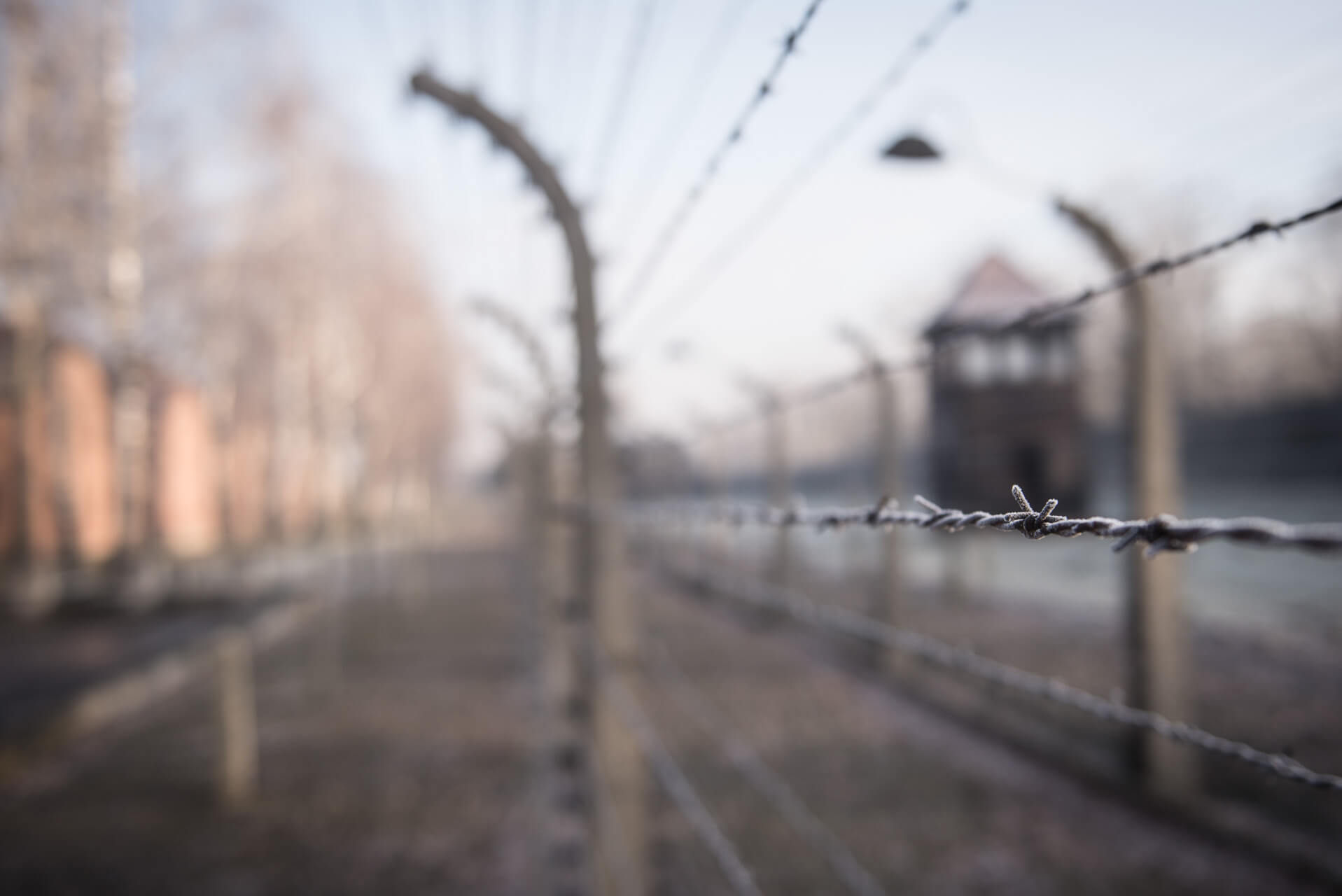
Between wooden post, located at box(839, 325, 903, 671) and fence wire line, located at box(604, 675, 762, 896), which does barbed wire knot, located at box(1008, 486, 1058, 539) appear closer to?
fence wire line, located at box(604, 675, 762, 896)

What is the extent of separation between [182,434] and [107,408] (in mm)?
3869

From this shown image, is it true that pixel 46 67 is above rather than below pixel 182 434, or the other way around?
above

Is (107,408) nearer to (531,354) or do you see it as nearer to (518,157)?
(531,354)

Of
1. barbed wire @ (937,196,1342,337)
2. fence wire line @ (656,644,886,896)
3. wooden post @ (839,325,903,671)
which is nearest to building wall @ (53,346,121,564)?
fence wire line @ (656,644,886,896)

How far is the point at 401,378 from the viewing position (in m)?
27.2

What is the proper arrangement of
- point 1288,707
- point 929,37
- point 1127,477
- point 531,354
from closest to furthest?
1. point 929,37
2. point 1127,477
3. point 1288,707
4. point 531,354

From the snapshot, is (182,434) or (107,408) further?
(182,434)

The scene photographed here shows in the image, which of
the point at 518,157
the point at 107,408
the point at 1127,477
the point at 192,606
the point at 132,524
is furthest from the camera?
the point at 107,408

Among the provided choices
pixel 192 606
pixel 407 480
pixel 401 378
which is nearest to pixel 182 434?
pixel 401 378

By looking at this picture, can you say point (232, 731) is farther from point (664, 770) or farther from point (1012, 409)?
point (1012, 409)

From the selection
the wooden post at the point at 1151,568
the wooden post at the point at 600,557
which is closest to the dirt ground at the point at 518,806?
the wooden post at the point at 1151,568

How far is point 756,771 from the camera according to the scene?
185 inches

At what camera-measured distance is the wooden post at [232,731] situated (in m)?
5.05

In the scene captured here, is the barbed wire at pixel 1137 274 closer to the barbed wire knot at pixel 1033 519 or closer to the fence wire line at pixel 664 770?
the barbed wire knot at pixel 1033 519
